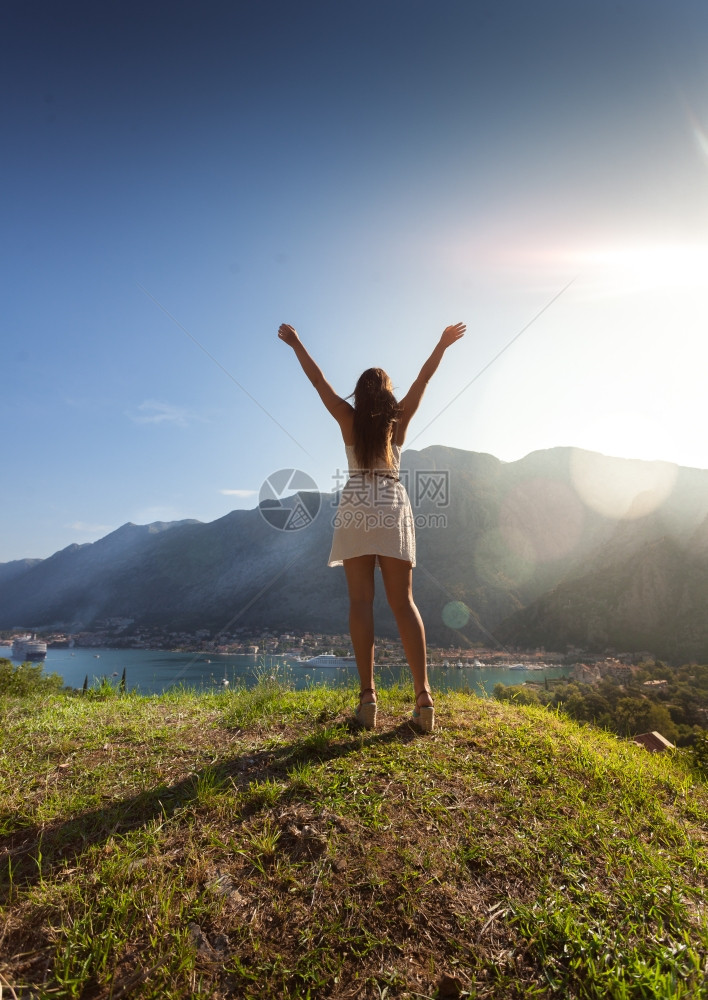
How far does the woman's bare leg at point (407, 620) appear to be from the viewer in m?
3.18

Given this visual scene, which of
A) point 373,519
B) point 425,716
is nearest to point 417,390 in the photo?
point 373,519

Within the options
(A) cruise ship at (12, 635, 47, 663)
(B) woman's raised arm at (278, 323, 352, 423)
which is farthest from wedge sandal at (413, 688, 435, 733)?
(A) cruise ship at (12, 635, 47, 663)

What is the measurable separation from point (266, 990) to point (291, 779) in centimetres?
109

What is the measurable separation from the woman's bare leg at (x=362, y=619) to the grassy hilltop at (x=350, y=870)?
396 millimetres

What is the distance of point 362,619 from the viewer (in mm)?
3215

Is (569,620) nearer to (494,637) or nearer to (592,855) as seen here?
(494,637)

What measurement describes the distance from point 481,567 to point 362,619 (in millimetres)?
80778

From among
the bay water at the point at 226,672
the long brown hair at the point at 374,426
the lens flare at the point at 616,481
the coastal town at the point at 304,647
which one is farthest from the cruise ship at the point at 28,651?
the lens flare at the point at 616,481

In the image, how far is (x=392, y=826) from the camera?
6.72ft

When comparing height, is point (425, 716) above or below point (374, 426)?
below

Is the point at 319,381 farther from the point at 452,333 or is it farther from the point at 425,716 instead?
the point at 425,716

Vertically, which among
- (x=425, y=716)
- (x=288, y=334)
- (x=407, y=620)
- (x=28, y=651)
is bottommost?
(x=28, y=651)

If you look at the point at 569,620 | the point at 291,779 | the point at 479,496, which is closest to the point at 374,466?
the point at 291,779

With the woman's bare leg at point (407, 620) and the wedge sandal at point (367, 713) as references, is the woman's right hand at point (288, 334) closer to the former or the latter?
the woman's bare leg at point (407, 620)
